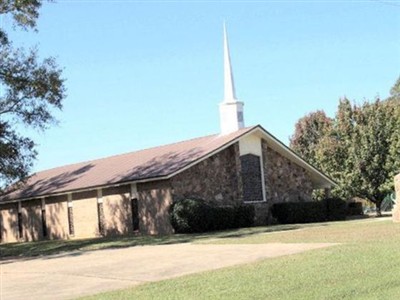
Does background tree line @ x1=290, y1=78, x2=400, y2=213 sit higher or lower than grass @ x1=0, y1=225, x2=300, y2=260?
higher

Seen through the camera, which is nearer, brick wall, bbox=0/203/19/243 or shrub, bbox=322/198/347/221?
shrub, bbox=322/198/347/221

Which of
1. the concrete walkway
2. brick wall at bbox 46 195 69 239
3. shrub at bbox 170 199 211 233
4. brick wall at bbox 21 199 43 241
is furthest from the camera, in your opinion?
brick wall at bbox 21 199 43 241

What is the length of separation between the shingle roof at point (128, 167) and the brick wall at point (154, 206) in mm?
767

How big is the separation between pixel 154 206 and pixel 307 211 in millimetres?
9184

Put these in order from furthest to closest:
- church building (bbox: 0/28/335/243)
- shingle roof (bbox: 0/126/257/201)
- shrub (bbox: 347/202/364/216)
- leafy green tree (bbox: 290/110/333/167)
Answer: leafy green tree (bbox: 290/110/333/167) → shrub (bbox: 347/202/364/216) → shingle roof (bbox: 0/126/257/201) → church building (bbox: 0/28/335/243)

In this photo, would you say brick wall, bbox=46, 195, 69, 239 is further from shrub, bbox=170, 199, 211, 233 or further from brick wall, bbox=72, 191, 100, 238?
shrub, bbox=170, 199, 211, 233

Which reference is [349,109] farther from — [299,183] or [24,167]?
[24,167]

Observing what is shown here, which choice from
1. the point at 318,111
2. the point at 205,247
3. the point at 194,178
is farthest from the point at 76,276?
the point at 318,111

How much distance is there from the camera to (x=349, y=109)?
39.4 meters

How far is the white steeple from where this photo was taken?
3509cm

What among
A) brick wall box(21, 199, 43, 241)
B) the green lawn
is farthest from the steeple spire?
the green lawn

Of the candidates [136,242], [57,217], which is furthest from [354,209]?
[136,242]

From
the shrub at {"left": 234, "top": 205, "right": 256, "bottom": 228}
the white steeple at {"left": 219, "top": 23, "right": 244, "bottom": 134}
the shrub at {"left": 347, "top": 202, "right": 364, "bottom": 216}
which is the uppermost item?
the white steeple at {"left": 219, "top": 23, "right": 244, "bottom": 134}

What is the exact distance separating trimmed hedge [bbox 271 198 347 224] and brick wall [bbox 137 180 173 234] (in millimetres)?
7322
